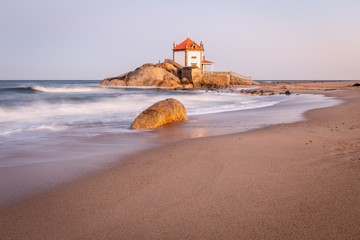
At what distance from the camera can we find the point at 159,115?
8.34m

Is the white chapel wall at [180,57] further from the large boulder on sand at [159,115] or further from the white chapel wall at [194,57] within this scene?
the large boulder on sand at [159,115]

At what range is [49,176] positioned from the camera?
362 cm

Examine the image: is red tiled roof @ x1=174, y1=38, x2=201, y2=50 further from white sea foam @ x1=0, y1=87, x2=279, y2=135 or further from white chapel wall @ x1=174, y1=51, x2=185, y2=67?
white sea foam @ x1=0, y1=87, x2=279, y2=135

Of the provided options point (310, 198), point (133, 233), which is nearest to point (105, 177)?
point (133, 233)

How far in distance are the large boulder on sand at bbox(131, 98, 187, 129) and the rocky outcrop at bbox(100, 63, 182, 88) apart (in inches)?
1293

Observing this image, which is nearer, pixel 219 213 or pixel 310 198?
pixel 219 213

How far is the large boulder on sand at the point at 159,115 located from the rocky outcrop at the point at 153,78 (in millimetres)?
32846

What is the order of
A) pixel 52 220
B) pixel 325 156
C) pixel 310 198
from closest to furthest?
1. pixel 52 220
2. pixel 310 198
3. pixel 325 156

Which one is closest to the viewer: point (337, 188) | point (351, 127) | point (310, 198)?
point (310, 198)

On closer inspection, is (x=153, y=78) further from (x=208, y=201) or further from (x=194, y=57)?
(x=208, y=201)

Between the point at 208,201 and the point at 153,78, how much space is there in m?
41.0

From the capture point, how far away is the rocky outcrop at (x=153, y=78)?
139ft

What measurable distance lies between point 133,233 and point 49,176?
1.91 meters

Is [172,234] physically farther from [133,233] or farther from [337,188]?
[337,188]
